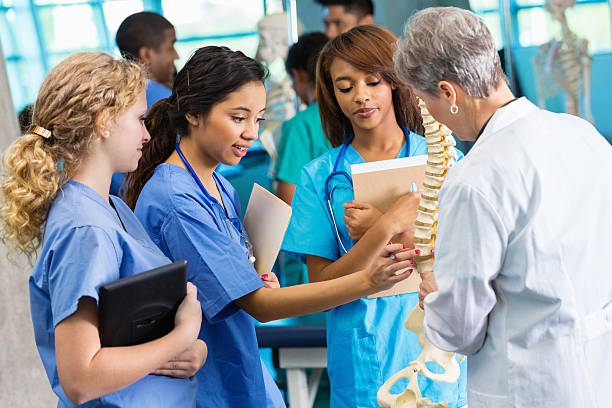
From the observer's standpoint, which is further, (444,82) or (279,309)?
(279,309)

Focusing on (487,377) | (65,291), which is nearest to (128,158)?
(65,291)

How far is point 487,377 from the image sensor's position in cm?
107

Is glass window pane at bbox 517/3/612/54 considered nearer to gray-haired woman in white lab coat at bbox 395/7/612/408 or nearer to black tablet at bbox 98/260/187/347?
gray-haired woman in white lab coat at bbox 395/7/612/408

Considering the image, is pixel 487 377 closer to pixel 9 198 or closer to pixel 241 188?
pixel 9 198

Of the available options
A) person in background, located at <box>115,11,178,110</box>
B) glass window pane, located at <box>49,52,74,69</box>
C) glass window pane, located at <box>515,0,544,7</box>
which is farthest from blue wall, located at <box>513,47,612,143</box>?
glass window pane, located at <box>49,52,74,69</box>

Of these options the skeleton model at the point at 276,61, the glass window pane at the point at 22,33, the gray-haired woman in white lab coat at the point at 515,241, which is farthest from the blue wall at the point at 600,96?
the gray-haired woman in white lab coat at the point at 515,241

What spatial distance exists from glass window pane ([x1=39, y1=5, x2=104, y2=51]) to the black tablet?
2.92 meters

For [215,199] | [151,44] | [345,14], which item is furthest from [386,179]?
[345,14]

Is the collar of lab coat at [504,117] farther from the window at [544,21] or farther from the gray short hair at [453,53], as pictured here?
the window at [544,21]

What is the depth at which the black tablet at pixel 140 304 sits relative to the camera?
991mm

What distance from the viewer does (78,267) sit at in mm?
1021

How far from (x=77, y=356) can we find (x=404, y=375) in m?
0.68

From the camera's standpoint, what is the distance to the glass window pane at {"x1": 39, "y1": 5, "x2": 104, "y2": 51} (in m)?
3.62

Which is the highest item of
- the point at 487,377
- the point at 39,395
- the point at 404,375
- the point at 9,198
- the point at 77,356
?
the point at 9,198
